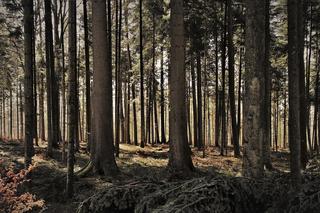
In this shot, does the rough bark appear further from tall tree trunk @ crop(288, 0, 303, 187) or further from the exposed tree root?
the exposed tree root

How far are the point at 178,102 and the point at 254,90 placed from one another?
541 centimetres

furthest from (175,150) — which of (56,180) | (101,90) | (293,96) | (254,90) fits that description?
(293,96)

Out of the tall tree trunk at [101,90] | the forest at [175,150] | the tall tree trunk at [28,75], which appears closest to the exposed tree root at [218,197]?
the forest at [175,150]

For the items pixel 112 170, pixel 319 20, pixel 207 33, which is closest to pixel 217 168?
pixel 112 170

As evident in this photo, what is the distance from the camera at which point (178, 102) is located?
1108 centimetres

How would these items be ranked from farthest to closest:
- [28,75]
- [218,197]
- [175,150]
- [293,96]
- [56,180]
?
[175,150]
[56,180]
[28,75]
[293,96]
[218,197]

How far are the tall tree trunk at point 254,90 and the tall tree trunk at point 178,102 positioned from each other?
524cm

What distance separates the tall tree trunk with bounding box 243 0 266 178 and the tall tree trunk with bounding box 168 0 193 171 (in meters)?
5.24

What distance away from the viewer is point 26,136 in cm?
990

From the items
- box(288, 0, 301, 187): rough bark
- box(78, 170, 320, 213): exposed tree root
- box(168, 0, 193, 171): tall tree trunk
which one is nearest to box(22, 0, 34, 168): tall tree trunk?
box(168, 0, 193, 171): tall tree trunk

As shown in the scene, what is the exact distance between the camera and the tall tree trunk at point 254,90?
573cm

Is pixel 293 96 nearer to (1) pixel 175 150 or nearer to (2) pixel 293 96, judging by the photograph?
(2) pixel 293 96

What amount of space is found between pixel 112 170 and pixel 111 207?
6253 mm

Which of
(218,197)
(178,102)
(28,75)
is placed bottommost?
(218,197)
